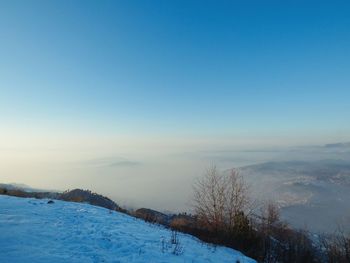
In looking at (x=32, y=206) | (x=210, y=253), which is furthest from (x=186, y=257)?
(x=32, y=206)

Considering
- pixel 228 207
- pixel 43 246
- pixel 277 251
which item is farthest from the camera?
pixel 228 207

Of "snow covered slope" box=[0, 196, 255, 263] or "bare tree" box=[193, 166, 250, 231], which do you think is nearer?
"snow covered slope" box=[0, 196, 255, 263]

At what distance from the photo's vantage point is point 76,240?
9.84 meters

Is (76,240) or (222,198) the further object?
(222,198)

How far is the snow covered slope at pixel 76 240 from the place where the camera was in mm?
8203

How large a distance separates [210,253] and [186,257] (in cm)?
223

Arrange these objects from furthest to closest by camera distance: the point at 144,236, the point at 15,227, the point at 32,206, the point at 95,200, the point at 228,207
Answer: the point at 228,207
the point at 95,200
the point at 32,206
the point at 144,236
the point at 15,227

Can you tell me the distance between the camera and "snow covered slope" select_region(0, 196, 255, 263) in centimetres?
820

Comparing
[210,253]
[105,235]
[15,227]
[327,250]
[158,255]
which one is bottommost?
[327,250]

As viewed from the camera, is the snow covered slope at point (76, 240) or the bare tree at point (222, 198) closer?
the snow covered slope at point (76, 240)

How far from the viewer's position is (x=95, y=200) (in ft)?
114

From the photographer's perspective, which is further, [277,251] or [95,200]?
[95,200]

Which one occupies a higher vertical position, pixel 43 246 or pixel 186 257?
pixel 43 246

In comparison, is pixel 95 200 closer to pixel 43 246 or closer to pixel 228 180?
pixel 228 180
